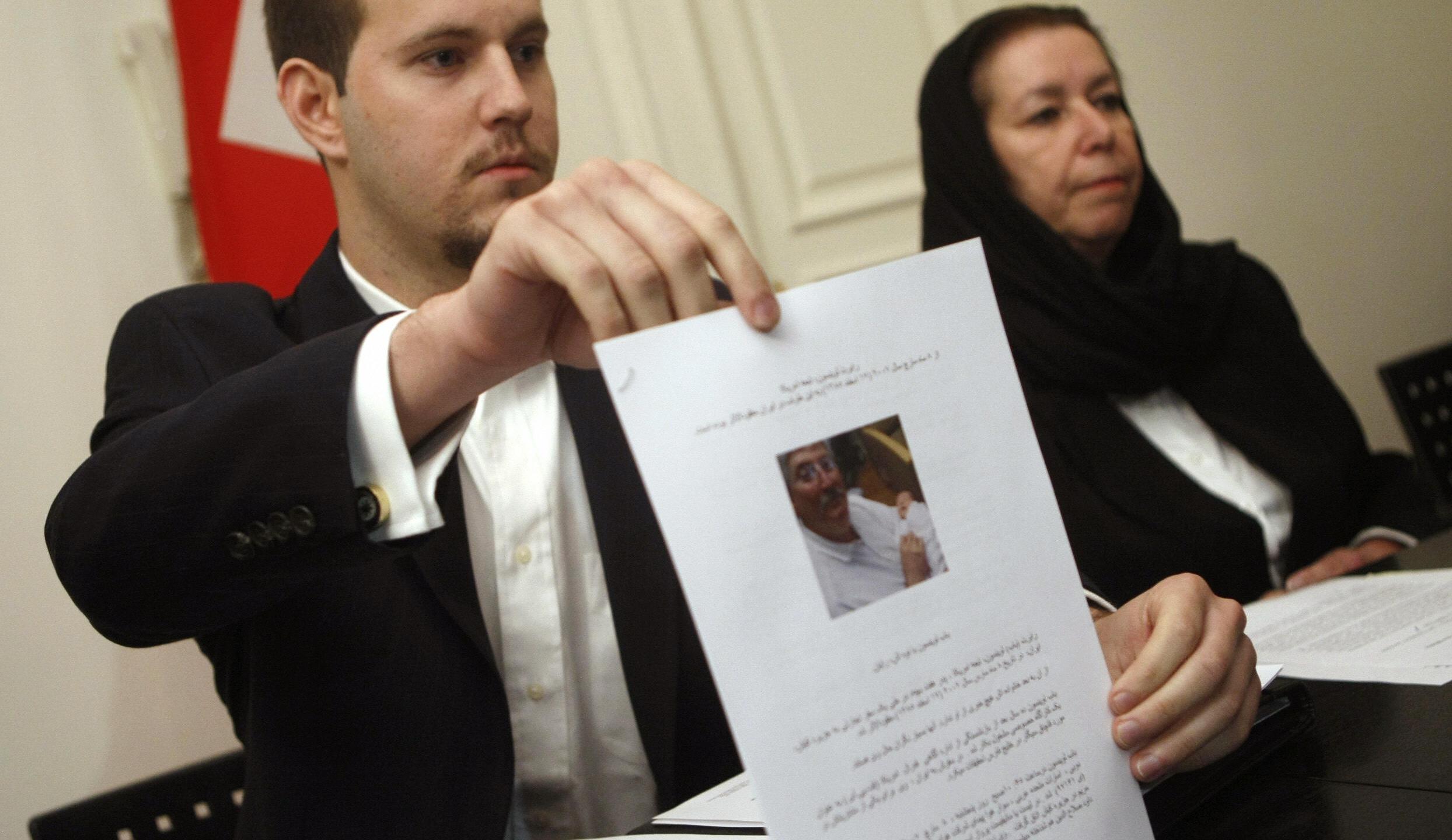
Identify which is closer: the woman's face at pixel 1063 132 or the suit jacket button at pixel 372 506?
the suit jacket button at pixel 372 506

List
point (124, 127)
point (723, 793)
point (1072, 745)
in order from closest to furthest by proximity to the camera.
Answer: point (1072, 745) → point (723, 793) → point (124, 127)

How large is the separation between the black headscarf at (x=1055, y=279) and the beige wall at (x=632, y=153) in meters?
0.37

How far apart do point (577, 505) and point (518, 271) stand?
1.85ft

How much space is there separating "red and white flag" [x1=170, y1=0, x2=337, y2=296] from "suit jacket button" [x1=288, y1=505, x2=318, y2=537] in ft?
3.42

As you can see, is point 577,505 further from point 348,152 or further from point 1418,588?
point 1418,588

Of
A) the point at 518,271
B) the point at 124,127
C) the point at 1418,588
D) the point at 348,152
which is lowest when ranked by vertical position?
the point at 1418,588

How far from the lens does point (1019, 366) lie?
167 cm

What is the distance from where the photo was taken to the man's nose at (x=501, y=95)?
110 cm

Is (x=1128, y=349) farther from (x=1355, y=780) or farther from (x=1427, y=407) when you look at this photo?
(x=1355, y=780)

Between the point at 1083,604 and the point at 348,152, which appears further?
the point at 348,152

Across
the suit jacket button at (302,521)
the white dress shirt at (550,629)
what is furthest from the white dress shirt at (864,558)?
the white dress shirt at (550,629)

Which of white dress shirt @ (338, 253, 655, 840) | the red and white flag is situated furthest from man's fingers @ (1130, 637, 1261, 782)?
the red and white flag

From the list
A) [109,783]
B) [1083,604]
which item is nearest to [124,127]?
[109,783]

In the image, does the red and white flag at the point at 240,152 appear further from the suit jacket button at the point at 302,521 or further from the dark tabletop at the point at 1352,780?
the dark tabletop at the point at 1352,780
